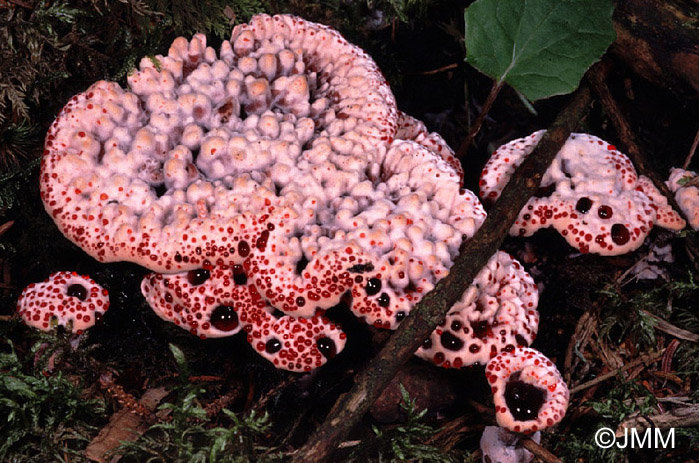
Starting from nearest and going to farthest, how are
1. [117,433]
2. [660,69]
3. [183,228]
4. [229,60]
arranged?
[183,228] → [117,433] → [229,60] → [660,69]

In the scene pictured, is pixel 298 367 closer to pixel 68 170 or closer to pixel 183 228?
pixel 183 228

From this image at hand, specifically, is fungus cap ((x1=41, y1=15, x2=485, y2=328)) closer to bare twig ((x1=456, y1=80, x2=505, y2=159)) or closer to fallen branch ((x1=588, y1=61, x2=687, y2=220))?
bare twig ((x1=456, y1=80, x2=505, y2=159))

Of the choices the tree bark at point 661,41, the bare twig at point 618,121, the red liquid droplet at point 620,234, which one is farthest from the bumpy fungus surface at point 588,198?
the tree bark at point 661,41

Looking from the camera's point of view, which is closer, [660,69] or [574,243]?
[574,243]

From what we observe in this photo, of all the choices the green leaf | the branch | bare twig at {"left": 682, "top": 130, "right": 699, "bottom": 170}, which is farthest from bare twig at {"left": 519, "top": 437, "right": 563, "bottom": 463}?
bare twig at {"left": 682, "top": 130, "right": 699, "bottom": 170}

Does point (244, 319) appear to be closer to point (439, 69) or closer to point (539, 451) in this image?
point (539, 451)

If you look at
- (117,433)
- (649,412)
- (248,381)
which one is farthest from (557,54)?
(117,433)

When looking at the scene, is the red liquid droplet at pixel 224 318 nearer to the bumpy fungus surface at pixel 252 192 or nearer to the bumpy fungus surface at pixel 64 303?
the bumpy fungus surface at pixel 252 192
